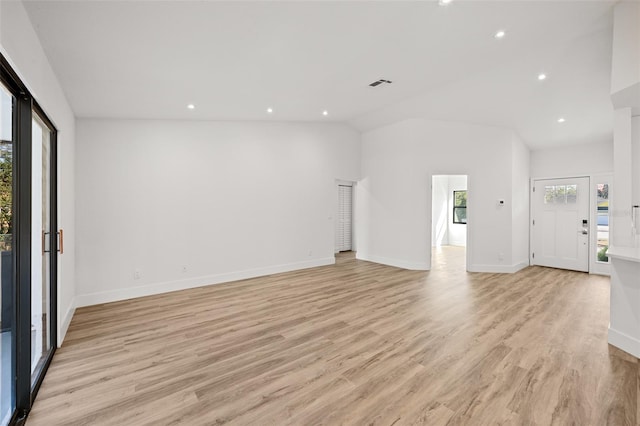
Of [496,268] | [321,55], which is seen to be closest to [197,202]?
[321,55]

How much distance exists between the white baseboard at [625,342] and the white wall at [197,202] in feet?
15.0

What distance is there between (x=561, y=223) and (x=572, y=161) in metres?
1.36

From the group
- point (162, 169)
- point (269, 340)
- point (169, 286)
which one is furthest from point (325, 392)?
point (162, 169)

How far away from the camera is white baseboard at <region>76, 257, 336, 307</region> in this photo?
13.2ft

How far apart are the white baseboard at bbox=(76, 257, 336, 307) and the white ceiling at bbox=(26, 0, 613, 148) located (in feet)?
8.56

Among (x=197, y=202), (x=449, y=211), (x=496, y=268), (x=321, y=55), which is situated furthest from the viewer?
(x=449, y=211)

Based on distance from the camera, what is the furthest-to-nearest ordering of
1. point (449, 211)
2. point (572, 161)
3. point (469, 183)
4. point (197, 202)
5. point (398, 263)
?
point (449, 211) → point (398, 263) → point (572, 161) → point (469, 183) → point (197, 202)

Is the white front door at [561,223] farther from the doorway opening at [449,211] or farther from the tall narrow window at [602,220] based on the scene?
the doorway opening at [449,211]

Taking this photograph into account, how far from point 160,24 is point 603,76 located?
523cm

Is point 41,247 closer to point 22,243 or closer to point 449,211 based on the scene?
point 22,243

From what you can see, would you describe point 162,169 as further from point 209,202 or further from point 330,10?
point 330,10

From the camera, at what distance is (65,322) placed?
309cm

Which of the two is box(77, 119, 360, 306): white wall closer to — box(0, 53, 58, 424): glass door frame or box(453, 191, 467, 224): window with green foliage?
box(0, 53, 58, 424): glass door frame

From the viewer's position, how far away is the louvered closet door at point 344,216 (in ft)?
26.7
